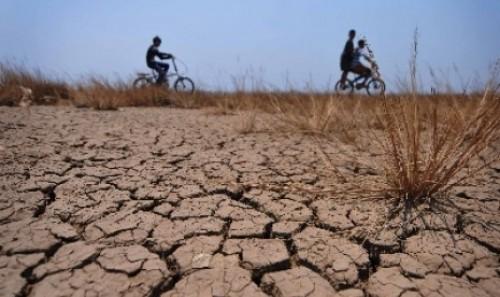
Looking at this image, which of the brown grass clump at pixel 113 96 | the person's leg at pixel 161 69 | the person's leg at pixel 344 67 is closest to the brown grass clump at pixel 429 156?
the brown grass clump at pixel 113 96

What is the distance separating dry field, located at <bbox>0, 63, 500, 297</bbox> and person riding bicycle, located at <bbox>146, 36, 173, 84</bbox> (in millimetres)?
4470

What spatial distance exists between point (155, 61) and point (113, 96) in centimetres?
241

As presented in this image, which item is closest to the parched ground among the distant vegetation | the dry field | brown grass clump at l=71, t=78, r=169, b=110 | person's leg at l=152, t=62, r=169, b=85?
the dry field

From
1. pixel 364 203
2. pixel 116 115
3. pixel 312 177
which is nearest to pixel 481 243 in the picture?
pixel 364 203

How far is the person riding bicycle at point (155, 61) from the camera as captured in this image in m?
6.38

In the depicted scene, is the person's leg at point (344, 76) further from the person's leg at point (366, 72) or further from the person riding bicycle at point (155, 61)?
the person riding bicycle at point (155, 61)

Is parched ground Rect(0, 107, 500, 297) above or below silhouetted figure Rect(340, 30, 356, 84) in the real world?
below

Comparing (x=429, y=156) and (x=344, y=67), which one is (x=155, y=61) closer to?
(x=344, y=67)

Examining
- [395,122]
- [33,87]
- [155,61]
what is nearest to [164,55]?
[155,61]

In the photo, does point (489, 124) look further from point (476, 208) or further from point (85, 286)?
point (85, 286)

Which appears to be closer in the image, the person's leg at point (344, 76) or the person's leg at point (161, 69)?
the person's leg at point (161, 69)

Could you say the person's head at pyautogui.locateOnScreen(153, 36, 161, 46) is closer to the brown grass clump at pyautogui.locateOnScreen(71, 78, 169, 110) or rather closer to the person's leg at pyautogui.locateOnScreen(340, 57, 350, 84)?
→ the brown grass clump at pyautogui.locateOnScreen(71, 78, 169, 110)

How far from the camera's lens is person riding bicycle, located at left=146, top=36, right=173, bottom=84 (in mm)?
6383

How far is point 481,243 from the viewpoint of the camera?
1.15 meters
